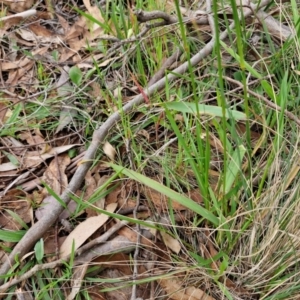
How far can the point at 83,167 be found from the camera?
3.99 feet

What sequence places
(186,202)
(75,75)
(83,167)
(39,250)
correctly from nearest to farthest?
1. (186,202)
2. (39,250)
3. (83,167)
4. (75,75)

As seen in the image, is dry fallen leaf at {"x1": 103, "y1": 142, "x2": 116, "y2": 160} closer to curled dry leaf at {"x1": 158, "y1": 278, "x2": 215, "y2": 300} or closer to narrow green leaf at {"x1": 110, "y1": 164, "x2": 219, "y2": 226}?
narrow green leaf at {"x1": 110, "y1": 164, "x2": 219, "y2": 226}

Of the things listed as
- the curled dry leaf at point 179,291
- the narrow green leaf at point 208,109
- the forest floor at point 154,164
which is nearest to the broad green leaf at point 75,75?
the forest floor at point 154,164

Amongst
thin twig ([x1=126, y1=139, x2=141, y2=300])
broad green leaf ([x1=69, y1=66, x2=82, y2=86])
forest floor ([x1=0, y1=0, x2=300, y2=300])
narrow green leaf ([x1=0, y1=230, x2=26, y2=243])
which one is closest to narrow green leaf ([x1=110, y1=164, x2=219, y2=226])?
forest floor ([x1=0, y1=0, x2=300, y2=300])

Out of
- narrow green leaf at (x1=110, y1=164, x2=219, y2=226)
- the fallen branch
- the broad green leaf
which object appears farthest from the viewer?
the broad green leaf

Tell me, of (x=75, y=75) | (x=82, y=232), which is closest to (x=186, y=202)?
(x=82, y=232)

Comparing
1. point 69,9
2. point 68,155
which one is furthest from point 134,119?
point 69,9

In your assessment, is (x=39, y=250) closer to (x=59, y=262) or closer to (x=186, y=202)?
(x=59, y=262)

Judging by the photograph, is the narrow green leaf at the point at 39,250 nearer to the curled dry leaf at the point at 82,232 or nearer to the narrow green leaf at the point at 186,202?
the curled dry leaf at the point at 82,232

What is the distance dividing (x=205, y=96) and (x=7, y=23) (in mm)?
833

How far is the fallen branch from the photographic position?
1.11m

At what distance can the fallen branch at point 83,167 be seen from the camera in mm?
1110

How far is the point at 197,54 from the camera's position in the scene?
133 cm

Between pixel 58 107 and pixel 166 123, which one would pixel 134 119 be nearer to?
pixel 166 123
